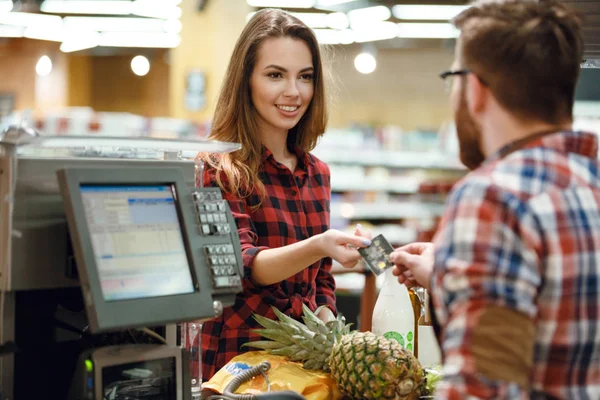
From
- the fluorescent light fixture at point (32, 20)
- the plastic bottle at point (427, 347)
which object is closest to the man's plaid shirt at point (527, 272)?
the plastic bottle at point (427, 347)

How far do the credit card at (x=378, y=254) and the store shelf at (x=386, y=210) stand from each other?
30.4 feet

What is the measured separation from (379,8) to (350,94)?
12.3ft

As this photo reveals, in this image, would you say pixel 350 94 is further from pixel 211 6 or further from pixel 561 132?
pixel 561 132

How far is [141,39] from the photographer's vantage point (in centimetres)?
1216

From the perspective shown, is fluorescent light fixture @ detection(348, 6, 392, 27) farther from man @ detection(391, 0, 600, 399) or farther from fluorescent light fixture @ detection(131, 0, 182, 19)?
man @ detection(391, 0, 600, 399)

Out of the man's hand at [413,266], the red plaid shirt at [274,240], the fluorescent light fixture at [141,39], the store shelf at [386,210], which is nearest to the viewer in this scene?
the man's hand at [413,266]

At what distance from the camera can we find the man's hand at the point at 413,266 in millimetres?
1632

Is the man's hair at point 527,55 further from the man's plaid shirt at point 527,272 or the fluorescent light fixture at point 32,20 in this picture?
the fluorescent light fixture at point 32,20

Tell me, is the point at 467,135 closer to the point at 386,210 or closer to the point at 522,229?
the point at 522,229

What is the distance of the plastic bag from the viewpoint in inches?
67.9

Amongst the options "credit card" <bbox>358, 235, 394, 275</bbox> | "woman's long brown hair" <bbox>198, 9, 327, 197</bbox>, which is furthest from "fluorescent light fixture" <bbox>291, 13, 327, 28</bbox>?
"credit card" <bbox>358, 235, 394, 275</bbox>

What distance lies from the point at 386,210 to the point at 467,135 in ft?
33.7

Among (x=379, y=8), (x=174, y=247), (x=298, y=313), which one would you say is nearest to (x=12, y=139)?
(x=174, y=247)

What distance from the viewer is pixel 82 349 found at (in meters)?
1.53
